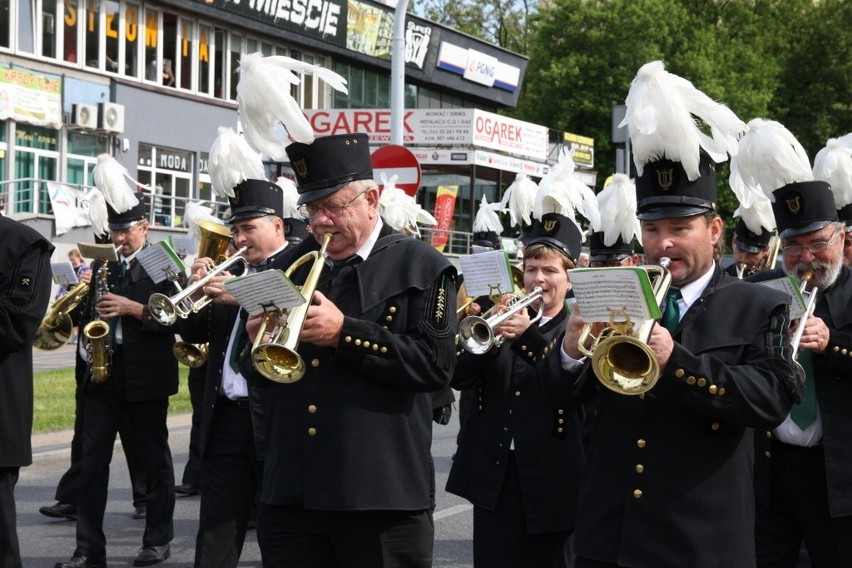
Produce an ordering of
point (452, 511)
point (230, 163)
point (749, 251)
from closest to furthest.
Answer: point (230, 163) → point (749, 251) → point (452, 511)

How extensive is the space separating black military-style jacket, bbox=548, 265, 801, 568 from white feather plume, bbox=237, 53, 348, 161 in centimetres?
150

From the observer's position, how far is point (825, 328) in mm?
5352

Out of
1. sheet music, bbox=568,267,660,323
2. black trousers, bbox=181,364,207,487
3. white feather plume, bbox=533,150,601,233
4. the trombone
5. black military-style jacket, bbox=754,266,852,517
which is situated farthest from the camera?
black trousers, bbox=181,364,207,487

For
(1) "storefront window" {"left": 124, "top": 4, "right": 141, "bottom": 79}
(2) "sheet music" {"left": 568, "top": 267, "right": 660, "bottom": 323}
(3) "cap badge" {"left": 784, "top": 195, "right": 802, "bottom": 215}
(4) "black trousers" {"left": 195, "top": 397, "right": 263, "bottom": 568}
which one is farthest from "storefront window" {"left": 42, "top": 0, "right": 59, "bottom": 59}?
(2) "sheet music" {"left": 568, "top": 267, "right": 660, "bottom": 323}

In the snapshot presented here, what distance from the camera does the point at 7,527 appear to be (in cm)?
587

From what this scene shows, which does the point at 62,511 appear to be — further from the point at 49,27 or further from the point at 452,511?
the point at 49,27

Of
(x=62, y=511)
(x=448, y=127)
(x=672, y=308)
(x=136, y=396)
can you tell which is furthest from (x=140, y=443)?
(x=448, y=127)

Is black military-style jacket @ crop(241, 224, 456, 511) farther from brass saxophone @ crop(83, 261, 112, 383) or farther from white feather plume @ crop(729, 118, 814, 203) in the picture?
brass saxophone @ crop(83, 261, 112, 383)

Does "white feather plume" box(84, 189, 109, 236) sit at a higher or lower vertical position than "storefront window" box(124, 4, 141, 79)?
lower

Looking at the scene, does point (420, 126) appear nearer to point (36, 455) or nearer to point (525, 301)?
point (36, 455)

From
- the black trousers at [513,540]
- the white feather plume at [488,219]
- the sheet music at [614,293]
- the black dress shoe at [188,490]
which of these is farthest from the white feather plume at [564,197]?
the white feather plume at [488,219]

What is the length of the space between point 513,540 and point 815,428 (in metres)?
1.32

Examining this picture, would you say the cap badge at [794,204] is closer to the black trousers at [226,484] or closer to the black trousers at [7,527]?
the black trousers at [226,484]

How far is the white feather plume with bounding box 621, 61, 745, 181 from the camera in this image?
4.33 meters
